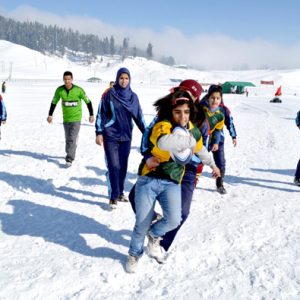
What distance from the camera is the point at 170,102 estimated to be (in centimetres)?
316

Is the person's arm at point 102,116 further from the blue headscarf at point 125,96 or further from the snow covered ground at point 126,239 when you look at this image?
the snow covered ground at point 126,239

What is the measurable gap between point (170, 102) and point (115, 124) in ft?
6.73

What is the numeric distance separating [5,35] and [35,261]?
213m

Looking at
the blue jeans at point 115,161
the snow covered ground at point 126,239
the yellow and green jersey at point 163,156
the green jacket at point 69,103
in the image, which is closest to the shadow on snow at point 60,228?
the snow covered ground at point 126,239

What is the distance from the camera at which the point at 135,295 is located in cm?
307

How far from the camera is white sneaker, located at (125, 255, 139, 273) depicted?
3.42 m

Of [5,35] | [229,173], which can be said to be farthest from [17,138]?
[5,35]

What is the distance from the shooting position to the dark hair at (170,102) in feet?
10.2

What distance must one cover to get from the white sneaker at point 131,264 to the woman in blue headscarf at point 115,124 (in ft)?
5.69

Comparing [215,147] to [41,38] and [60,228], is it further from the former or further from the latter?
[41,38]

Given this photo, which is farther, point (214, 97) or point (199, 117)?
point (214, 97)

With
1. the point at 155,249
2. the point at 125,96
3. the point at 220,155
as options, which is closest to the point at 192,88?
the point at 155,249

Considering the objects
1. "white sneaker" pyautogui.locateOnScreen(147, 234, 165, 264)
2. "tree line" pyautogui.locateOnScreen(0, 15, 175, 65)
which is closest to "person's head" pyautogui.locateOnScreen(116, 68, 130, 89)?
"white sneaker" pyautogui.locateOnScreen(147, 234, 165, 264)

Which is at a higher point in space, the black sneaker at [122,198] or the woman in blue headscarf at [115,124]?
the woman in blue headscarf at [115,124]
